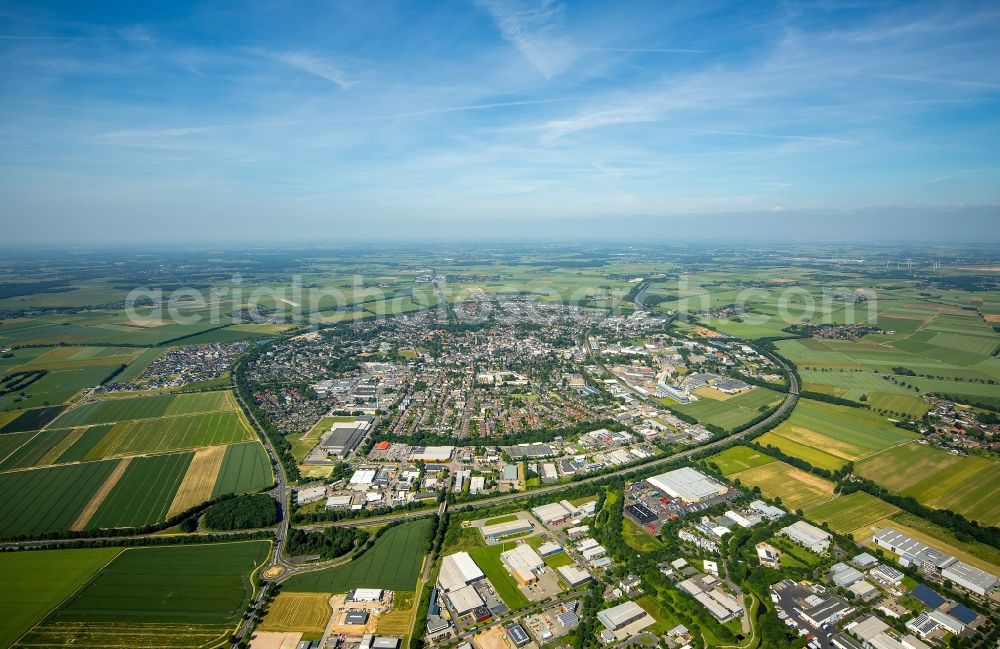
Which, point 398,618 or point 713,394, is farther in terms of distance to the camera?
point 713,394

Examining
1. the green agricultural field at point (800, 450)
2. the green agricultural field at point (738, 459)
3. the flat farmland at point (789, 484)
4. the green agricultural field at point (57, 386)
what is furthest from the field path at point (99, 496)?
the green agricultural field at point (800, 450)

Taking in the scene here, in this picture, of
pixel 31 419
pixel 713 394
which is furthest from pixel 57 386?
pixel 713 394

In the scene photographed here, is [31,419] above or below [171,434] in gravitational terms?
above

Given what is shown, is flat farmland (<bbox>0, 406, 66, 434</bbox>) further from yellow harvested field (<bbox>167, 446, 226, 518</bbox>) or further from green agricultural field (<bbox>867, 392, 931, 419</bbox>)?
green agricultural field (<bbox>867, 392, 931, 419</bbox>)

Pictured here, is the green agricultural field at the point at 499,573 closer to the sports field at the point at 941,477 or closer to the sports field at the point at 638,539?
the sports field at the point at 638,539

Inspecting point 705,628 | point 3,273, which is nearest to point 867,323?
point 705,628

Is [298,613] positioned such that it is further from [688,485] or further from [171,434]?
[171,434]

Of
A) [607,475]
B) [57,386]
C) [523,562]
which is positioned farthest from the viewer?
[57,386]
